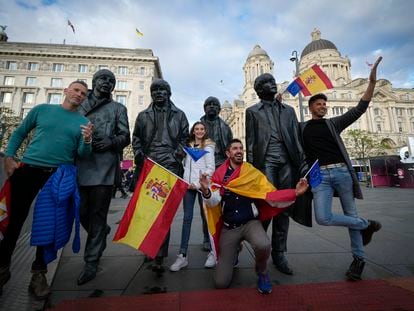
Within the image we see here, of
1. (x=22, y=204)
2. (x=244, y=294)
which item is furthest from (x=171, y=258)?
(x=22, y=204)

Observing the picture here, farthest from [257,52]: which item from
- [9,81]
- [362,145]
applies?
[9,81]

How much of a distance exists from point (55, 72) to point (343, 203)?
56.5m

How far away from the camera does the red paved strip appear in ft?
6.70

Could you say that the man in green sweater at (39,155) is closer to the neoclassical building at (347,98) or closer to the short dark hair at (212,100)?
the short dark hair at (212,100)

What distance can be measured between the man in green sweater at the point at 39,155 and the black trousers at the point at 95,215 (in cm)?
46

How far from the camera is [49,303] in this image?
217 cm

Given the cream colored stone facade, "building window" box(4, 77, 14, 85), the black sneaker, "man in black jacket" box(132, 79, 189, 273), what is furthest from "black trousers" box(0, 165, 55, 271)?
"building window" box(4, 77, 14, 85)

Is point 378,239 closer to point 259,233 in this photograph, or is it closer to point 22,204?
point 259,233

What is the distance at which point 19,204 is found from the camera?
2.37m

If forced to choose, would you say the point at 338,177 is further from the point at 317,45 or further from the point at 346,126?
the point at 317,45

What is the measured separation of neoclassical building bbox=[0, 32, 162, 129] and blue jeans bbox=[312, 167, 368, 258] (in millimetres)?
45391

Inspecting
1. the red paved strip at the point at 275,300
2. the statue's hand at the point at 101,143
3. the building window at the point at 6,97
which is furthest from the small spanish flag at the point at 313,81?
the building window at the point at 6,97

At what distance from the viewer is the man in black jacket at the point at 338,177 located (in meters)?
2.74

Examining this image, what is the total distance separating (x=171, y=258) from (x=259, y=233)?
1590 mm
